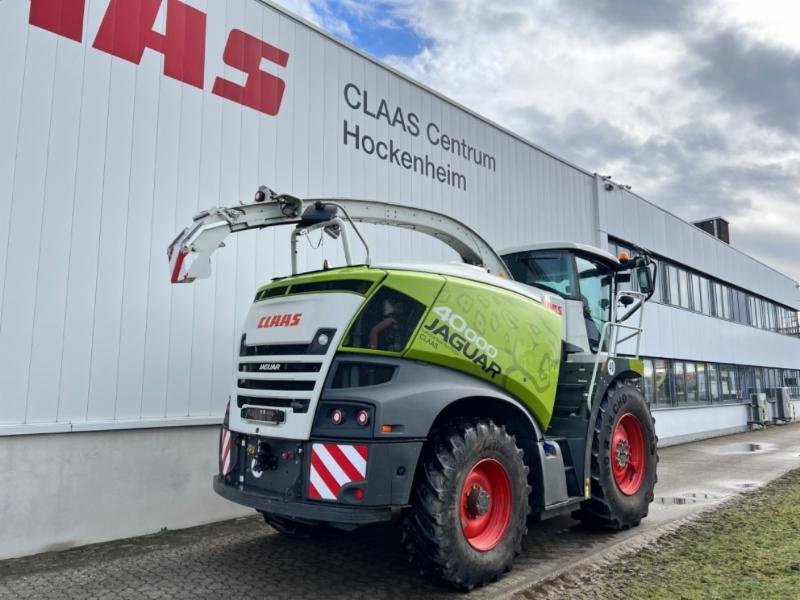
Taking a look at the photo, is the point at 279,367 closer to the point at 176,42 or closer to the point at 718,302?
the point at 176,42

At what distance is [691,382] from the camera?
17484 mm

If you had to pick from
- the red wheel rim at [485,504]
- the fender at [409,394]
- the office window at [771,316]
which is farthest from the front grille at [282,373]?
the office window at [771,316]

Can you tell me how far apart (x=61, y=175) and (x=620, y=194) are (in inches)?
534

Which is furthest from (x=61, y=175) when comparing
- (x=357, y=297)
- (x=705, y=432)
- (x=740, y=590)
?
(x=705, y=432)

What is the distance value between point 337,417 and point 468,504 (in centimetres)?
120

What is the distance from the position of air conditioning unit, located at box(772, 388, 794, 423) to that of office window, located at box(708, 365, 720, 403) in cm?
594

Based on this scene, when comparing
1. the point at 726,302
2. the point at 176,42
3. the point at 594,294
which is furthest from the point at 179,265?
the point at 726,302

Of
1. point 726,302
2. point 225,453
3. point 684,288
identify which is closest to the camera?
point 225,453

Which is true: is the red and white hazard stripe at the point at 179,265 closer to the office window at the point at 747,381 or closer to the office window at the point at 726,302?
the office window at the point at 726,302

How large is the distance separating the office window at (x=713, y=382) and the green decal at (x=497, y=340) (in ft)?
52.2

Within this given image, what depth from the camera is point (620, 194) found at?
15648 millimetres

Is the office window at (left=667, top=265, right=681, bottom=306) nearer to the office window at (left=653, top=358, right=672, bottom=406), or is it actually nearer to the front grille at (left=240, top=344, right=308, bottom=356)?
the office window at (left=653, top=358, right=672, bottom=406)

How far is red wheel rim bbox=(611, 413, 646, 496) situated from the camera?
239 inches

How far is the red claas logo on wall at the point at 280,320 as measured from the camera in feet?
14.4
